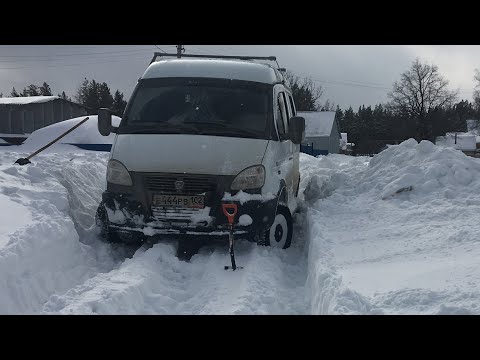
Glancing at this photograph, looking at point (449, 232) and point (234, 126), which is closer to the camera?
point (449, 232)

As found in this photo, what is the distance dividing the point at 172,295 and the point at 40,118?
3594cm

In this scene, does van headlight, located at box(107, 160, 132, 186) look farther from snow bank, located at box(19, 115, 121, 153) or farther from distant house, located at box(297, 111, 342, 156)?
distant house, located at box(297, 111, 342, 156)

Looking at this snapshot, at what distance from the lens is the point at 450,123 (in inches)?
2749

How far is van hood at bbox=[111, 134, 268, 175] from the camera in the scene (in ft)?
19.9

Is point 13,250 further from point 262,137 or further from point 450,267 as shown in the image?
point 450,267

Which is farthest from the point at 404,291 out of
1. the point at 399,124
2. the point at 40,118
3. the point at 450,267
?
the point at 399,124

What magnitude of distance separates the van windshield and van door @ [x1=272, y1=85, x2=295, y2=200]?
278 mm

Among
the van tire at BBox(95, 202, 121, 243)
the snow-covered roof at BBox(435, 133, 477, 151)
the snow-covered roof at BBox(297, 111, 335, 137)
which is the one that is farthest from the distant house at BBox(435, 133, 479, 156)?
the van tire at BBox(95, 202, 121, 243)

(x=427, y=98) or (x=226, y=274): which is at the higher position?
(x=427, y=98)

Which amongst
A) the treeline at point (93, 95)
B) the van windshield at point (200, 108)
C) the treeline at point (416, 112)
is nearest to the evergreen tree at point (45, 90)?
the treeline at point (93, 95)

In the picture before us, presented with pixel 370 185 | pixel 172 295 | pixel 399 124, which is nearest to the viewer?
pixel 172 295

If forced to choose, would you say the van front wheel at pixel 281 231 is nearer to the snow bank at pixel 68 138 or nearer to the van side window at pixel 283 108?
the van side window at pixel 283 108

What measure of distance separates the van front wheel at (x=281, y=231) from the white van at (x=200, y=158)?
0.05ft

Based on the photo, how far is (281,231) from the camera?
673cm
